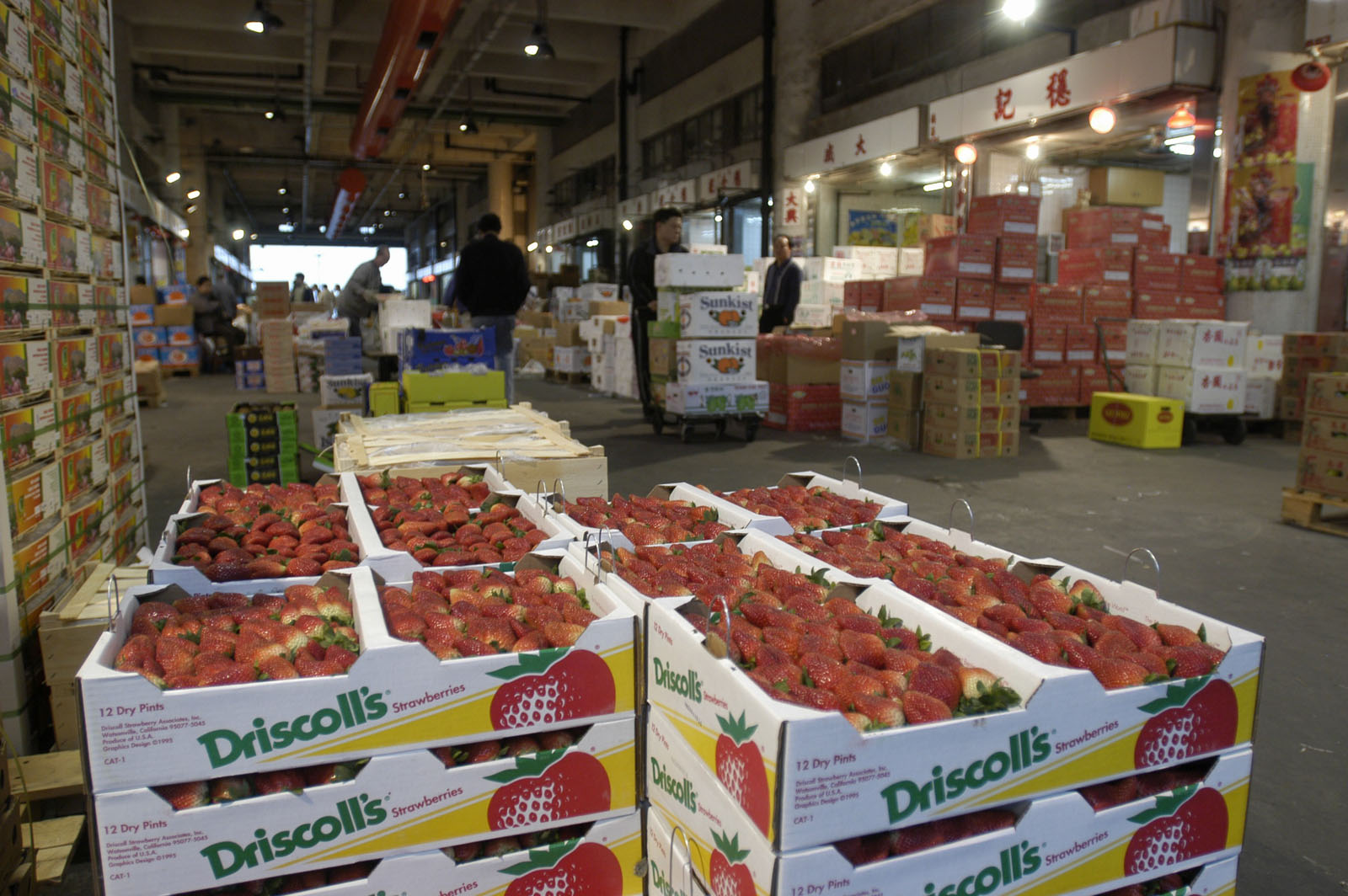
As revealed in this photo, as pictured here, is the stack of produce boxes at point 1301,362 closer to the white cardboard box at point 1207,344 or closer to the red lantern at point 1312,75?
the white cardboard box at point 1207,344

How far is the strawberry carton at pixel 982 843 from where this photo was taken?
4.46ft

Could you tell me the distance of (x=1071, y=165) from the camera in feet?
41.3

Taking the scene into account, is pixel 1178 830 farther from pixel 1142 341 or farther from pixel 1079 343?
pixel 1079 343

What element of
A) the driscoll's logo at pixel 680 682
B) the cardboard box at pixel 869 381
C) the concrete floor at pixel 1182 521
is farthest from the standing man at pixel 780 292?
the driscoll's logo at pixel 680 682

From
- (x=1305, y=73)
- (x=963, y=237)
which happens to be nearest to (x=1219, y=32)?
(x=1305, y=73)

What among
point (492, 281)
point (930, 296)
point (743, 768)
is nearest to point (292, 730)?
point (743, 768)

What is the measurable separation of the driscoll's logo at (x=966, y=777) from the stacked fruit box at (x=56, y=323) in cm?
227

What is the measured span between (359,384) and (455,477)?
15.8 feet

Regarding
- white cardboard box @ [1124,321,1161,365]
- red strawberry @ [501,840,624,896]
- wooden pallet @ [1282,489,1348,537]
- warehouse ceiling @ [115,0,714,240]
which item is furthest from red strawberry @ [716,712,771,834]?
warehouse ceiling @ [115,0,714,240]

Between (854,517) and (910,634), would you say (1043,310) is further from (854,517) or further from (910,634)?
(910,634)

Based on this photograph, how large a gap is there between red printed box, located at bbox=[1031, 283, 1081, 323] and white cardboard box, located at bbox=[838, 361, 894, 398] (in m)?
2.68

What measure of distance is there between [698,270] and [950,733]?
683 centimetres

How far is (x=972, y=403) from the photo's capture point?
7.27m

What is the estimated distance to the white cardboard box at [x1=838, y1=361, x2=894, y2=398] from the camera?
7.98 meters
